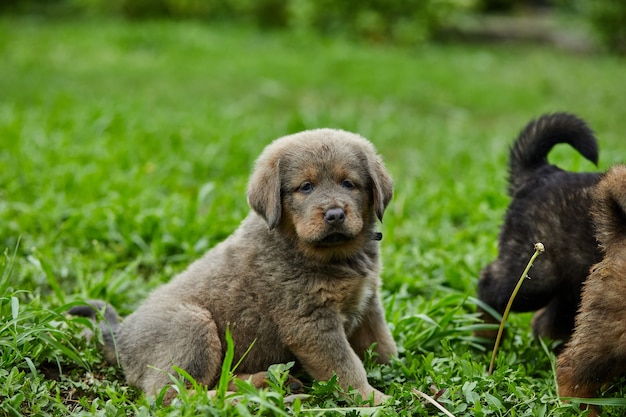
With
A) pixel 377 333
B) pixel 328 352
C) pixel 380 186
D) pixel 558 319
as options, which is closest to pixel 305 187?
pixel 380 186

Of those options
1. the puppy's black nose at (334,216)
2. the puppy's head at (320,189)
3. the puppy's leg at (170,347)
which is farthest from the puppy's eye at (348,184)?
the puppy's leg at (170,347)

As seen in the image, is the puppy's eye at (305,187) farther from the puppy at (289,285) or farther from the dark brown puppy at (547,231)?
the dark brown puppy at (547,231)

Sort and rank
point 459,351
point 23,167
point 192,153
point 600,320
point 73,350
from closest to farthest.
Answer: point 600,320 → point 73,350 → point 459,351 → point 23,167 → point 192,153

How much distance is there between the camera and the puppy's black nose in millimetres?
3828

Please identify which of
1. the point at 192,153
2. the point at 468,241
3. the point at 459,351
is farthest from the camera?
the point at 192,153

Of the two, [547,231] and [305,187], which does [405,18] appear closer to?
[547,231]

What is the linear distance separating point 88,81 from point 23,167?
5.41m

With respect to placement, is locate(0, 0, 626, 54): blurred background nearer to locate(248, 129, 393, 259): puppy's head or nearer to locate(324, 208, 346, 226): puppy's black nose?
locate(248, 129, 393, 259): puppy's head

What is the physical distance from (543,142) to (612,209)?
1182 millimetres

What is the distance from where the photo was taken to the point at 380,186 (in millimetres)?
4109

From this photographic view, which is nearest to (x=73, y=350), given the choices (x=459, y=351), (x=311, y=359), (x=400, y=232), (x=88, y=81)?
(x=311, y=359)

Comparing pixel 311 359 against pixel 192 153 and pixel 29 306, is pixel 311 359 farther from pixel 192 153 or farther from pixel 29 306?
pixel 192 153

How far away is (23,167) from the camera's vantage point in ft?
23.4

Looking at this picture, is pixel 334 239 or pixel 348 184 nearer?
pixel 334 239
